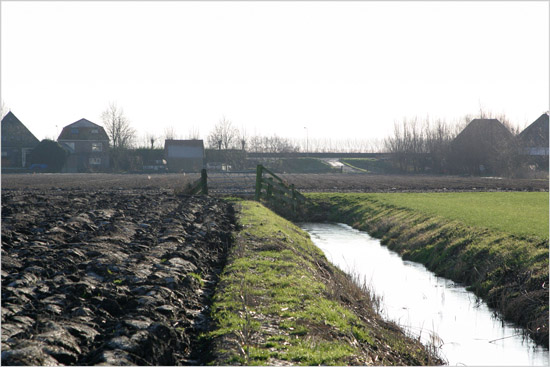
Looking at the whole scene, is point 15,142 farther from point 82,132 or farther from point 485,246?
point 485,246

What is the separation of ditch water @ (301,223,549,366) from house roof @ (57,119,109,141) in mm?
91883

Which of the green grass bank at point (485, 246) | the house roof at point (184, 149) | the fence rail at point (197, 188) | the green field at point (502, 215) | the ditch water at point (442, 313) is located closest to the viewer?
the ditch water at point (442, 313)

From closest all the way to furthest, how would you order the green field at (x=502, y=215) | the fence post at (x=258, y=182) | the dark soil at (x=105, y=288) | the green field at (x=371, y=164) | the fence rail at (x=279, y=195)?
the dark soil at (x=105, y=288) < the green field at (x=502, y=215) < the fence rail at (x=279, y=195) < the fence post at (x=258, y=182) < the green field at (x=371, y=164)

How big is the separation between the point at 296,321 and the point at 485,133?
285ft

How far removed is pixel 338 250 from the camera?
23672 millimetres

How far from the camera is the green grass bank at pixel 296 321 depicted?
28.1ft

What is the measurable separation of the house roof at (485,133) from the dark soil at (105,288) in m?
74.9

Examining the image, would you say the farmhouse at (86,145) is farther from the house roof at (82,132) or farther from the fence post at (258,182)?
the fence post at (258,182)

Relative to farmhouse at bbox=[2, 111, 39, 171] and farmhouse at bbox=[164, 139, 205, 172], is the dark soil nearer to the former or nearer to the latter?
farmhouse at bbox=[2, 111, 39, 171]

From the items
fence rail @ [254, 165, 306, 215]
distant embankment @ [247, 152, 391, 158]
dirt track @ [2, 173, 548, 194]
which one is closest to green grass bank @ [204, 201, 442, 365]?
fence rail @ [254, 165, 306, 215]

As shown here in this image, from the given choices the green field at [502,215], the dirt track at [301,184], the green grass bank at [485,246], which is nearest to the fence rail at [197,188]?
the dirt track at [301,184]

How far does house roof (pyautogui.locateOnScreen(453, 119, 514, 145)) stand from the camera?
292ft

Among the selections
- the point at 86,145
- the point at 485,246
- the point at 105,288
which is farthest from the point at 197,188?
the point at 86,145

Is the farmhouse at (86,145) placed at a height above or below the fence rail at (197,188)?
above
